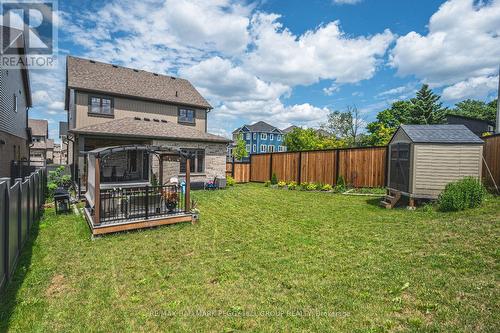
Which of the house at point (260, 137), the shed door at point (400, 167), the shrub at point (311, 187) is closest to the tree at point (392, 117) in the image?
the house at point (260, 137)

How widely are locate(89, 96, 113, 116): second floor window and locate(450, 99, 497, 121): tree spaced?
2492 inches

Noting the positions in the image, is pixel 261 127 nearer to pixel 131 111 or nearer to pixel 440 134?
pixel 131 111

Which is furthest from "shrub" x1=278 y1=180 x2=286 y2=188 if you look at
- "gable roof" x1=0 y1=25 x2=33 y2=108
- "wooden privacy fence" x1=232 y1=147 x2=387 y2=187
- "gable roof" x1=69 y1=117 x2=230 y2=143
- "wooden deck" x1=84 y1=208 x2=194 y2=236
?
"gable roof" x1=0 y1=25 x2=33 y2=108

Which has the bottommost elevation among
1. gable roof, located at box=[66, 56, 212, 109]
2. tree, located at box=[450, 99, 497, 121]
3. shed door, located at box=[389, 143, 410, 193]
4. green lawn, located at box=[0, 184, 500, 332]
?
green lawn, located at box=[0, 184, 500, 332]

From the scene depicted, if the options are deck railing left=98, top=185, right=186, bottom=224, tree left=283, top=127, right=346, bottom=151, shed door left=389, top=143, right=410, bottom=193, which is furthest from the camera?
tree left=283, top=127, right=346, bottom=151

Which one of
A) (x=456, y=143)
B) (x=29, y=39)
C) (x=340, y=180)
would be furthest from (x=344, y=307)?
(x=29, y=39)

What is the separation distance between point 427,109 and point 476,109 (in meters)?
33.2

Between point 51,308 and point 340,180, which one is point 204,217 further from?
point 340,180

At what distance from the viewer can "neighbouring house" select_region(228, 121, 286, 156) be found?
65.4 m

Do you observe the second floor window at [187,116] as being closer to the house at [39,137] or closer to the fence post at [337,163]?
the fence post at [337,163]

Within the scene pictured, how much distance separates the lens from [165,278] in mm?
5105

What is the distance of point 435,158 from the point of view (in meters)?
10.2

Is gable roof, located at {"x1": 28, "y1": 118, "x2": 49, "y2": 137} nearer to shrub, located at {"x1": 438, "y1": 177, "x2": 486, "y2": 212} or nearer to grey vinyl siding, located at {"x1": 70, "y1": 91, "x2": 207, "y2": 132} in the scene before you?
grey vinyl siding, located at {"x1": 70, "y1": 91, "x2": 207, "y2": 132}

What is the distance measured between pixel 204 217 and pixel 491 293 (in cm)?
802
